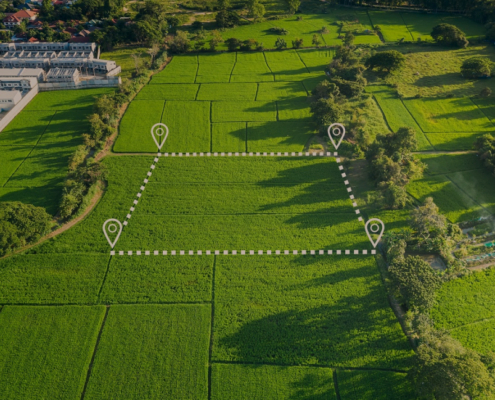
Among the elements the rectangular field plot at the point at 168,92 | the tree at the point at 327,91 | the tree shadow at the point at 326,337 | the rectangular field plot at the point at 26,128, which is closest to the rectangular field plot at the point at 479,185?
the tree shadow at the point at 326,337

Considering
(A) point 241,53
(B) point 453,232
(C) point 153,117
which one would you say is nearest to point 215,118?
(C) point 153,117

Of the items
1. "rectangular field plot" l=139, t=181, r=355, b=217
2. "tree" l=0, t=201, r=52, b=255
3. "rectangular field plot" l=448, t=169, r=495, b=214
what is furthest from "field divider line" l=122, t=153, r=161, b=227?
"rectangular field plot" l=448, t=169, r=495, b=214

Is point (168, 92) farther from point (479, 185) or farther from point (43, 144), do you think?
point (479, 185)

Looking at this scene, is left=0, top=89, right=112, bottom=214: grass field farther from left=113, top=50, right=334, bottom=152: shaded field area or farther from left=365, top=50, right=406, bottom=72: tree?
left=365, top=50, right=406, bottom=72: tree

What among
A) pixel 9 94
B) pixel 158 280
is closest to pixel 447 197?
pixel 158 280

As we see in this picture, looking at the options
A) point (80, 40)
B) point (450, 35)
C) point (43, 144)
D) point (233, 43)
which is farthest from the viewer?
point (80, 40)

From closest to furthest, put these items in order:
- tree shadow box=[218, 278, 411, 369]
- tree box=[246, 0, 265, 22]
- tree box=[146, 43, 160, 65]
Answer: tree shadow box=[218, 278, 411, 369] < tree box=[146, 43, 160, 65] < tree box=[246, 0, 265, 22]
